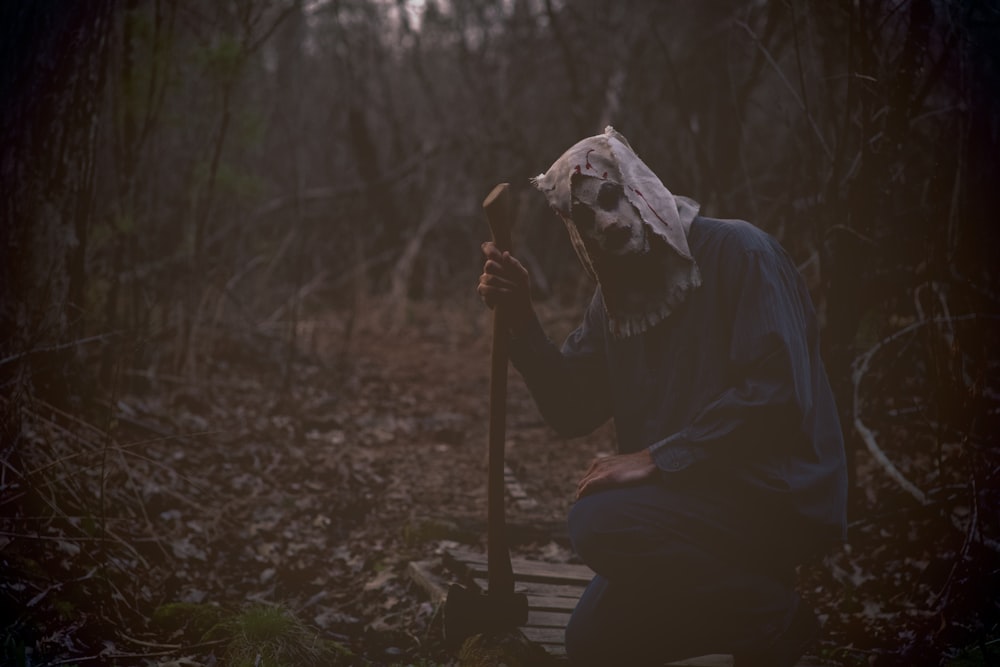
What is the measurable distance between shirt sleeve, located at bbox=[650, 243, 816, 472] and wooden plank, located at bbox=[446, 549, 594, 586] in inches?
68.4

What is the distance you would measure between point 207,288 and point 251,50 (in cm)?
208

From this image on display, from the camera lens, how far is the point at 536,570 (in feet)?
14.7

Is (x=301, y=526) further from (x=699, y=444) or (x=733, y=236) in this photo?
(x=733, y=236)

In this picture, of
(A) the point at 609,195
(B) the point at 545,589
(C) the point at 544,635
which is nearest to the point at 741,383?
(A) the point at 609,195

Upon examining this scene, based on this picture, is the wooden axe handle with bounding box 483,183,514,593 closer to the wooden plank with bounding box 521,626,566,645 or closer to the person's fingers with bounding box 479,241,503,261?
the person's fingers with bounding box 479,241,503,261

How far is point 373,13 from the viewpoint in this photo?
13984 mm

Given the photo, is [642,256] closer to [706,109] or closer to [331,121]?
[706,109]

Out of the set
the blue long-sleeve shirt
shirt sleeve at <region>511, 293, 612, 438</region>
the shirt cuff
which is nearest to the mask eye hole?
the blue long-sleeve shirt

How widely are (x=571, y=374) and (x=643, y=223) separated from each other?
2.50ft

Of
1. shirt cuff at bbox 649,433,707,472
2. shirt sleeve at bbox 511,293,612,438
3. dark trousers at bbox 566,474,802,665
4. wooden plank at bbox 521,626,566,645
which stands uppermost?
shirt sleeve at bbox 511,293,612,438

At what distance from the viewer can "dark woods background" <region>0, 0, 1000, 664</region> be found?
14.2 feet

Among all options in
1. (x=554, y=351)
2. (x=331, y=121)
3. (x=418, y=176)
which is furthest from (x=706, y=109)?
(x=554, y=351)

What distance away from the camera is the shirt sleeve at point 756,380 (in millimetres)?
2732

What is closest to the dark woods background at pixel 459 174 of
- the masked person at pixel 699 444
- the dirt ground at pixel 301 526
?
the dirt ground at pixel 301 526
